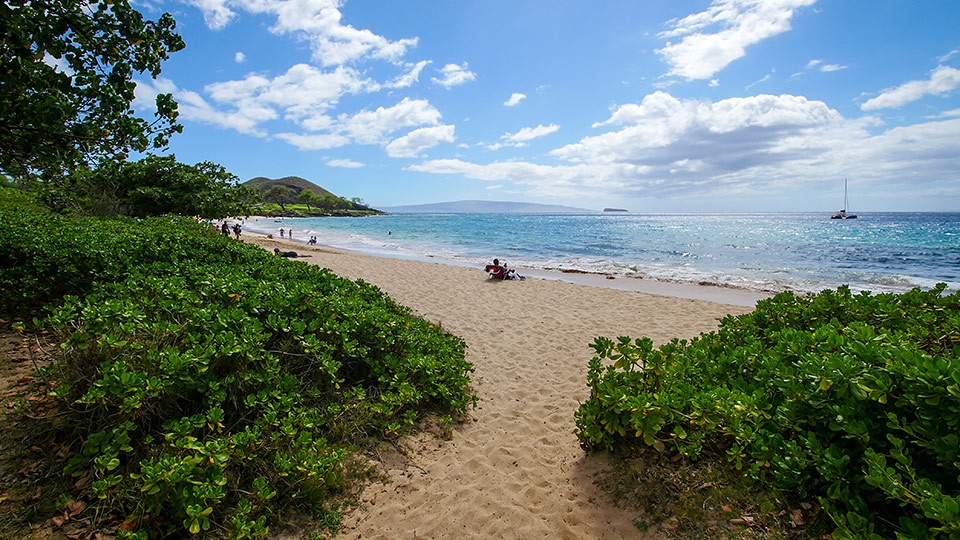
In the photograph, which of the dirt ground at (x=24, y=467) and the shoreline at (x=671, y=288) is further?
the shoreline at (x=671, y=288)

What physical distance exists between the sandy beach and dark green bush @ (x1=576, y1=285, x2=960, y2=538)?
562 millimetres

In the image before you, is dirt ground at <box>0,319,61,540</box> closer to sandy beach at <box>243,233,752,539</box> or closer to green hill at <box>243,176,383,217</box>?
sandy beach at <box>243,233,752,539</box>

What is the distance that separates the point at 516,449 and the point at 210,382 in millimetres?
2752

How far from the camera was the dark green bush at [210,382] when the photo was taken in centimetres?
257

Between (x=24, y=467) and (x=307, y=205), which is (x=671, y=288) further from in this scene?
(x=307, y=205)

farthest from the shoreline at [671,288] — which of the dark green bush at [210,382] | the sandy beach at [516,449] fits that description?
the dark green bush at [210,382]

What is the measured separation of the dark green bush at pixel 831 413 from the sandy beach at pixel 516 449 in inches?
22.1

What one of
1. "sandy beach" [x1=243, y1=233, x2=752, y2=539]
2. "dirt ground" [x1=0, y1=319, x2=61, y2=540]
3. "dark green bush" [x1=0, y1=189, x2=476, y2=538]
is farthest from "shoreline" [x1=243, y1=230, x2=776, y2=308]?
"dirt ground" [x1=0, y1=319, x2=61, y2=540]

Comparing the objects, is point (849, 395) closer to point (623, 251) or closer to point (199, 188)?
point (199, 188)

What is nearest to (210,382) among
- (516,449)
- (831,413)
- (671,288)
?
(516,449)

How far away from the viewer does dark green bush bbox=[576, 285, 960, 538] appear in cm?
190

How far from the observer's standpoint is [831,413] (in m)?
2.32

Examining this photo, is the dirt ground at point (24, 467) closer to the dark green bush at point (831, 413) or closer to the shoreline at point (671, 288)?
the dark green bush at point (831, 413)

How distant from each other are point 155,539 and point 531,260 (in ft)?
74.0
